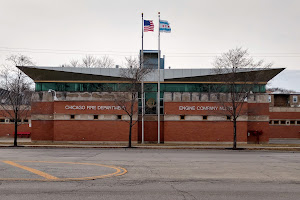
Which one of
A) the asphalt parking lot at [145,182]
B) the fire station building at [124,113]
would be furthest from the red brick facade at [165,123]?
the asphalt parking lot at [145,182]

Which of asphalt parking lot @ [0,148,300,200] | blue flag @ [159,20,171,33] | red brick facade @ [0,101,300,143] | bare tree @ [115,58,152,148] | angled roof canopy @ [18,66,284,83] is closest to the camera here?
asphalt parking lot @ [0,148,300,200]

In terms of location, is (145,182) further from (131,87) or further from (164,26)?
(164,26)

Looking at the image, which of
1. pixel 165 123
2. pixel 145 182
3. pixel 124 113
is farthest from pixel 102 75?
pixel 145 182

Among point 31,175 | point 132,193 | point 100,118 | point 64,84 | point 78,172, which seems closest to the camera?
point 132,193

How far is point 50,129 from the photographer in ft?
125

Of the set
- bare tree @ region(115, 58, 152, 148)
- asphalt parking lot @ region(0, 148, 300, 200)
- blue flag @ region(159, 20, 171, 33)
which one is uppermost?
blue flag @ region(159, 20, 171, 33)

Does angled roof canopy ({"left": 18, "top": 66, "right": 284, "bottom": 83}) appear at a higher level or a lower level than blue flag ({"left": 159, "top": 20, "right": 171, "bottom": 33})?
lower

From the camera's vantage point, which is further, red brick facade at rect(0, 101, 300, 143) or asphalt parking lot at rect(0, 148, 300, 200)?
red brick facade at rect(0, 101, 300, 143)

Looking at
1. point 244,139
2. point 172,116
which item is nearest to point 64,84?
point 172,116

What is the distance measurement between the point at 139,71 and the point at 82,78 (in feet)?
33.8

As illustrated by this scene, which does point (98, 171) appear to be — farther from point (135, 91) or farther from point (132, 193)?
point (135, 91)

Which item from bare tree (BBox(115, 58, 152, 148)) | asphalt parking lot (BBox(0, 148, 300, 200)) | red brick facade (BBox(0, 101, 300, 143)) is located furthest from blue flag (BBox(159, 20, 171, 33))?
asphalt parking lot (BBox(0, 148, 300, 200))

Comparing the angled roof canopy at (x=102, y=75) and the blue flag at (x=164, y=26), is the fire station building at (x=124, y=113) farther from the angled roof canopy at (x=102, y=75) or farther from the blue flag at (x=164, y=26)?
the blue flag at (x=164, y=26)

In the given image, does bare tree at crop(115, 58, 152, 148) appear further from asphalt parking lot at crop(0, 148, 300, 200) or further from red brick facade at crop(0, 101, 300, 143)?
asphalt parking lot at crop(0, 148, 300, 200)
